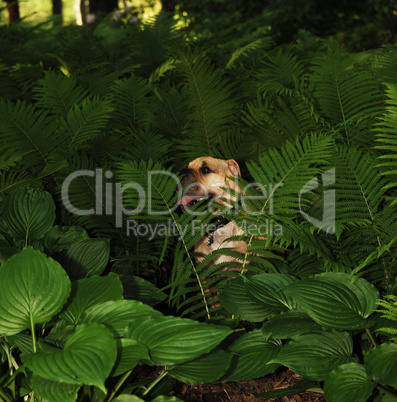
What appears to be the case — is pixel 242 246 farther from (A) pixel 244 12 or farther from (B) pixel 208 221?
(A) pixel 244 12

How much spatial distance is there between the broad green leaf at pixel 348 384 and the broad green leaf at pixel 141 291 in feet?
2.95

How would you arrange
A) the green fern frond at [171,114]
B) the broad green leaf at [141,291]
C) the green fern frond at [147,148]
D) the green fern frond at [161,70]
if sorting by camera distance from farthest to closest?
1. the green fern frond at [161,70]
2. the green fern frond at [171,114]
3. the green fern frond at [147,148]
4. the broad green leaf at [141,291]

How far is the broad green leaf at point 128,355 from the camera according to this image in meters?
1.92

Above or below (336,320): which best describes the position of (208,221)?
above

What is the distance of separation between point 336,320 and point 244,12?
11182 mm

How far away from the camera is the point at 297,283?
7.39ft

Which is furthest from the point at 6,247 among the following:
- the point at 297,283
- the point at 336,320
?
the point at 336,320

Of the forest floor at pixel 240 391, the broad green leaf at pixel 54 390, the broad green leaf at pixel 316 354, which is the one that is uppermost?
the broad green leaf at pixel 54 390

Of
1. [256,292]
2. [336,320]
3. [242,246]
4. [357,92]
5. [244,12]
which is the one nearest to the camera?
[336,320]

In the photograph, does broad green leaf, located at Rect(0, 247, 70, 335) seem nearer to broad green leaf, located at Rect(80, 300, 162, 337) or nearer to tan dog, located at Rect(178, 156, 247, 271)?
broad green leaf, located at Rect(80, 300, 162, 337)

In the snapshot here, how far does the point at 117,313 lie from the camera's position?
2082mm

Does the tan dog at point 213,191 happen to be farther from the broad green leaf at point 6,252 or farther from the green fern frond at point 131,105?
the green fern frond at point 131,105

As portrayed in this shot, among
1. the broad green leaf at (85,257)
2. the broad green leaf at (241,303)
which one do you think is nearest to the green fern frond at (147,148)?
the broad green leaf at (85,257)

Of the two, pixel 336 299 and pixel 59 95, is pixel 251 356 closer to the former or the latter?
pixel 336 299
